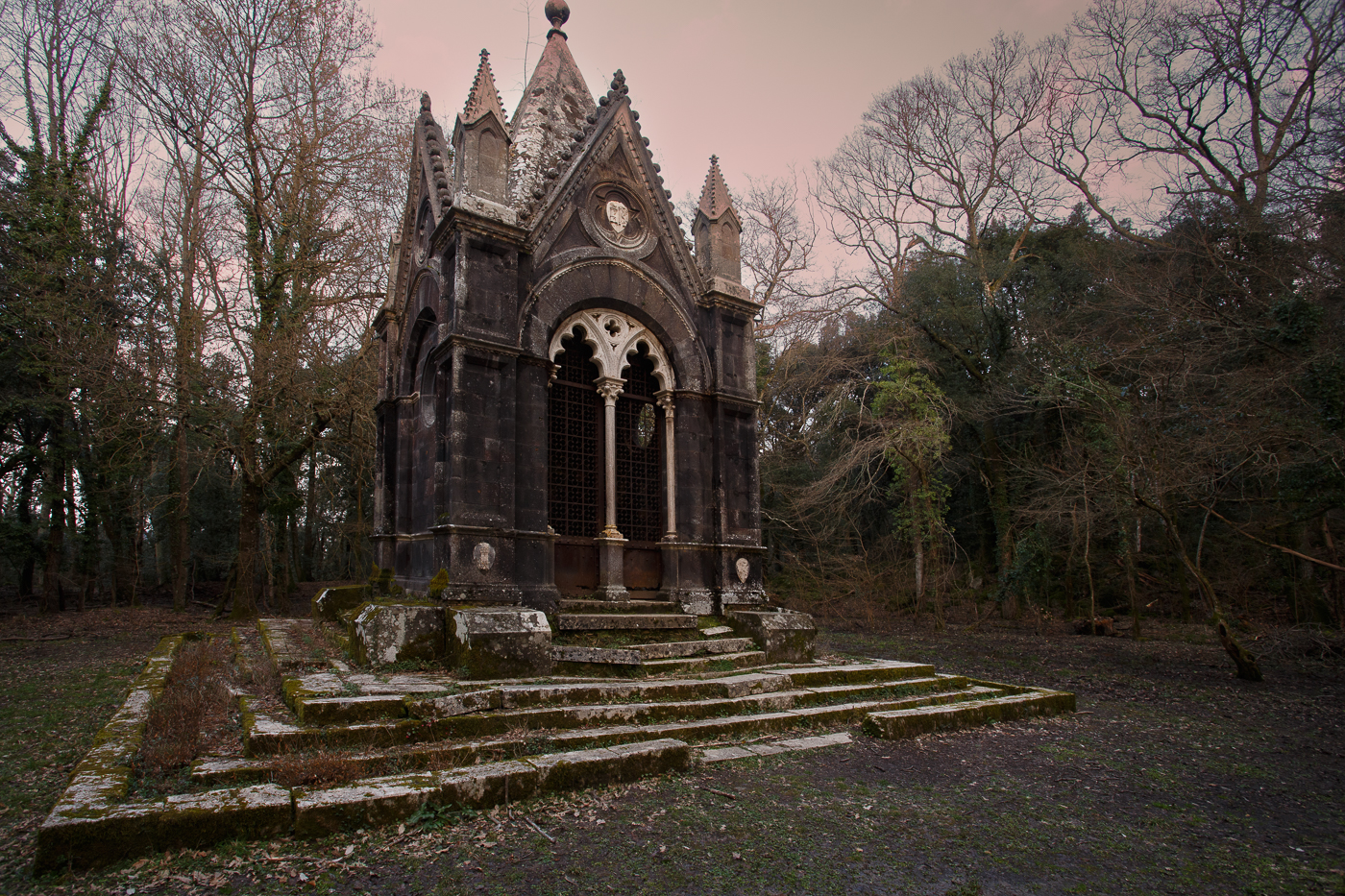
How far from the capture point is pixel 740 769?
5605 millimetres

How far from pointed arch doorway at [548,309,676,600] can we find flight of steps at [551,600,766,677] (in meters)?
0.51

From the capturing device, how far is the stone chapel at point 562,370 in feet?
27.7

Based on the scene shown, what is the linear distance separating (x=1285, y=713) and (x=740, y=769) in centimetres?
738

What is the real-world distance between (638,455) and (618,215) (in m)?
3.46

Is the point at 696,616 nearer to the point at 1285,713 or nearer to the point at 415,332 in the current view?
the point at 415,332

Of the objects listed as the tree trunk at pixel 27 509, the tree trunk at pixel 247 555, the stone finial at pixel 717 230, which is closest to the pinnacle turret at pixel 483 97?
the stone finial at pixel 717 230

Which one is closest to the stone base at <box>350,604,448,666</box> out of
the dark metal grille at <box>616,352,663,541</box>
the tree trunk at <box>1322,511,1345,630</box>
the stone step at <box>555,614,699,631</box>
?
the stone step at <box>555,614,699,631</box>

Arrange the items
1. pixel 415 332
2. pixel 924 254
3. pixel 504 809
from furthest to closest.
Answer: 1. pixel 924 254
2. pixel 415 332
3. pixel 504 809

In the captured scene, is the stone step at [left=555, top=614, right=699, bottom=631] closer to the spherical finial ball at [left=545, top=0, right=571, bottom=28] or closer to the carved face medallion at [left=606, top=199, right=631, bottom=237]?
the carved face medallion at [left=606, top=199, right=631, bottom=237]

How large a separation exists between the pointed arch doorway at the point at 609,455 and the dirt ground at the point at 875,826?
13.5 feet

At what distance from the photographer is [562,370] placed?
32.0ft

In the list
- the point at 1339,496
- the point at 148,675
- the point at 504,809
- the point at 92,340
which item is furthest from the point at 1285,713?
the point at 92,340

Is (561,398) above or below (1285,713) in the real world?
above

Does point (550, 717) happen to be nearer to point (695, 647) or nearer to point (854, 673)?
point (695, 647)
